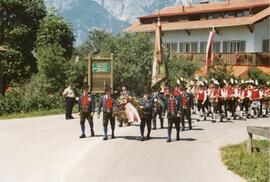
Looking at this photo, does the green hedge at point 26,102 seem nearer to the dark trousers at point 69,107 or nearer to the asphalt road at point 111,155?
the dark trousers at point 69,107

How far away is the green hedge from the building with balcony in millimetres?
17088

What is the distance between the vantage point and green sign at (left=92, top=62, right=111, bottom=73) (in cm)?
3122

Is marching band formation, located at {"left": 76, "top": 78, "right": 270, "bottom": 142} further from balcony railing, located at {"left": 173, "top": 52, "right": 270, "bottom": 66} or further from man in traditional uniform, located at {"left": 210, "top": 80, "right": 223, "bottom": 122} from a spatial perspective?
balcony railing, located at {"left": 173, "top": 52, "right": 270, "bottom": 66}

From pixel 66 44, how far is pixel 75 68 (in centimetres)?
1655

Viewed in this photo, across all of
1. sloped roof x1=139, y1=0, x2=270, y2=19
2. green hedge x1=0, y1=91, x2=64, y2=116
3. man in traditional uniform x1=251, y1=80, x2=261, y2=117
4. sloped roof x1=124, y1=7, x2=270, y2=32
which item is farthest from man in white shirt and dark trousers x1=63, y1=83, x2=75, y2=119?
sloped roof x1=139, y1=0, x2=270, y2=19

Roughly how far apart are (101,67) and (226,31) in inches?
860

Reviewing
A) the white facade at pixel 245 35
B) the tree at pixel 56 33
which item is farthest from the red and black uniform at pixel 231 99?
the tree at pixel 56 33

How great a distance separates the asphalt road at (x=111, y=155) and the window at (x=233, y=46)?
26.8 metres

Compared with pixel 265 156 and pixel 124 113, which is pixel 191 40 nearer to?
pixel 124 113

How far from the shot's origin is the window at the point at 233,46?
49244 mm

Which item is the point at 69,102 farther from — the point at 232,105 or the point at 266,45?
the point at 266,45

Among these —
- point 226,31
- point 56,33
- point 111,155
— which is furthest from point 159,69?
point 56,33

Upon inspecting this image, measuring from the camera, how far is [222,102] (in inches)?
1052

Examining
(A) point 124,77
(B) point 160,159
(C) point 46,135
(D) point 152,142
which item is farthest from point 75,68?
(B) point 160,159
